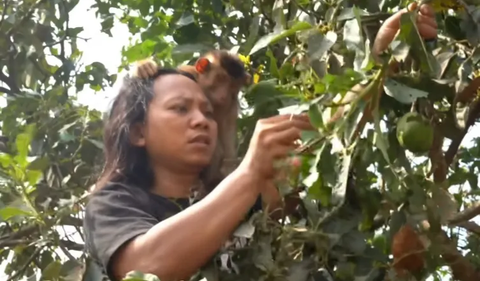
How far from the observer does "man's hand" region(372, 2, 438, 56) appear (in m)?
0.75

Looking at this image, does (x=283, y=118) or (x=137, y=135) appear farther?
(x=137, y=135)

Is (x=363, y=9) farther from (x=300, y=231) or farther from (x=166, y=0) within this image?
(x=166, y=0)

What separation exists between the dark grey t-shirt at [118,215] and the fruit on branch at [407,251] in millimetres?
157

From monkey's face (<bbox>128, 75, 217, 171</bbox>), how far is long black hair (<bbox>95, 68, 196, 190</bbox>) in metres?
0.01

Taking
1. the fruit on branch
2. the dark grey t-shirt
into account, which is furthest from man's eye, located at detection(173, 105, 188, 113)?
the fruit on branch

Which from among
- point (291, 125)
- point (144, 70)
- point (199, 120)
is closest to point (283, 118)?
point (291, 125)

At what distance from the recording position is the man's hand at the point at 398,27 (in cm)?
75

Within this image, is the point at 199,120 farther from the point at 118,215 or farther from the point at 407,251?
the point at 407,251

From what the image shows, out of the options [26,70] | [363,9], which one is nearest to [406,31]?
[363,9]

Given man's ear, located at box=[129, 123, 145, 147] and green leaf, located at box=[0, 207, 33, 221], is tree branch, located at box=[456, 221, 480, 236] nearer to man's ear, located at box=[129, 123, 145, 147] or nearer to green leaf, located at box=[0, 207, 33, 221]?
man's ear, located at box=[129, 123, 145, 147]

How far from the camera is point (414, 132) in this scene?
A: 29.7 inches

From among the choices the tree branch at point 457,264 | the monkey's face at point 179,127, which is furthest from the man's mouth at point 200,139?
the tree branch at point 457,264

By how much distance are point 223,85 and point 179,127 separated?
10 centimetres

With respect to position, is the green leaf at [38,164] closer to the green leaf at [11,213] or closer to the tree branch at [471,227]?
the green leaf at [11,213]
